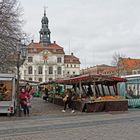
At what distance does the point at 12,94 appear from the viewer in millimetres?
27484

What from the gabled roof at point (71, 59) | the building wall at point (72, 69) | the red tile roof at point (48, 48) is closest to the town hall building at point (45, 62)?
the red tile roof at point (48, 48)

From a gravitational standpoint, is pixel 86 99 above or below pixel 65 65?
below

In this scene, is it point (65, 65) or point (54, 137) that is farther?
point (65, 65)

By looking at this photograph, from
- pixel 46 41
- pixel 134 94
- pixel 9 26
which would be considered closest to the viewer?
pixel 134 94

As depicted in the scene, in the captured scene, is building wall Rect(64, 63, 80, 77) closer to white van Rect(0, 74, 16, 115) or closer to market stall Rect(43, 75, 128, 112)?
Answer: market stall Rect(43, 75, 128, 112)

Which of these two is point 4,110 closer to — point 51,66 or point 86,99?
point 86,99

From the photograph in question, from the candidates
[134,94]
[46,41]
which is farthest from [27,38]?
[46,41]

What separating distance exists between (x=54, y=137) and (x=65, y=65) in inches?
5931

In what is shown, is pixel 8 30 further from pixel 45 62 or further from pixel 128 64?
pixel 45 62

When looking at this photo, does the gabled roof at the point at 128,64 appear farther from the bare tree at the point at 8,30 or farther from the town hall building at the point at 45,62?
the bare tree at the point at 8,30

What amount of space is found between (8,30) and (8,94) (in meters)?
13.3

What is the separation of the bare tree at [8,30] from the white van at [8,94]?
10577mm

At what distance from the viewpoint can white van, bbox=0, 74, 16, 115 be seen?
27188 millimetres

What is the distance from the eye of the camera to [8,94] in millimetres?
27594
